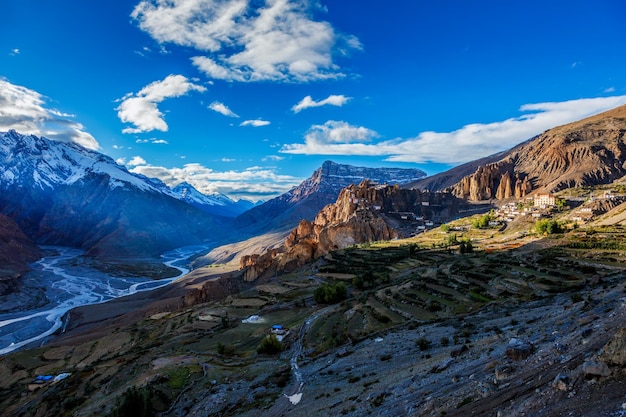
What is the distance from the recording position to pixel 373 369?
98.6 ft

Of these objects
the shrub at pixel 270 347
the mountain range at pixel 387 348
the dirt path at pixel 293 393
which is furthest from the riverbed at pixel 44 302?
the dirt path at pixel 293 393

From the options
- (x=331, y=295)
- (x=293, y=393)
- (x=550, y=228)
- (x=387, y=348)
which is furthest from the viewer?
(x=550, y=228)

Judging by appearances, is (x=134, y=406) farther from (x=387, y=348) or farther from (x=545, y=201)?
(x=545, y=201)

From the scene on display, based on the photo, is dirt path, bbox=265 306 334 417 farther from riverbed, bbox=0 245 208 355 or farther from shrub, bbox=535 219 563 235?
riverbed, bbox=0 245 208 355

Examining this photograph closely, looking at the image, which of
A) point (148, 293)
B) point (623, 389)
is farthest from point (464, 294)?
point (148, 293)

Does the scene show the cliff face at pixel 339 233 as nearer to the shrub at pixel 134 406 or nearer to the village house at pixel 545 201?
the village house at pixel 545 201

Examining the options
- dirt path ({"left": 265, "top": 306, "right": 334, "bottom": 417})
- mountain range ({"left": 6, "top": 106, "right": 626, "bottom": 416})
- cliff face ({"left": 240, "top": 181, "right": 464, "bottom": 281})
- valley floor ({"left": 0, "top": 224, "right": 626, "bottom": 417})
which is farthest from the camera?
Result: cliff face ({"left": 240, "top": 181, "right": 464, "bottom": 281})

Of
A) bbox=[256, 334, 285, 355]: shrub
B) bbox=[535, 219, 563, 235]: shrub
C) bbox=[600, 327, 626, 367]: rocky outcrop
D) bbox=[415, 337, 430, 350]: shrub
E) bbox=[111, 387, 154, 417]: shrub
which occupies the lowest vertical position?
bbox=[256, 334, 285, 355]: shrub

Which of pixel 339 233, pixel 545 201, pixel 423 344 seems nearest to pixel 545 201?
pixel 545 201

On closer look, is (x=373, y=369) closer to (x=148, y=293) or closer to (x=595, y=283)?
(x=595, y=283)

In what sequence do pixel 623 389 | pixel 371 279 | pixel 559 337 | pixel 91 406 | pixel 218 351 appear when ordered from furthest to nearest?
1. pixel 371 279
2. pixel 218 351
3. pixel 91 406
4. pixel 559 337
5. pixel 623 389

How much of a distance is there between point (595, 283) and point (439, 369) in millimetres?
28605

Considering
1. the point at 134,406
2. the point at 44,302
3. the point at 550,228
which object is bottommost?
the point at 44,302

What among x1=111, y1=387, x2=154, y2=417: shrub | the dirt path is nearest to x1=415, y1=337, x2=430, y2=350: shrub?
the dirt path
